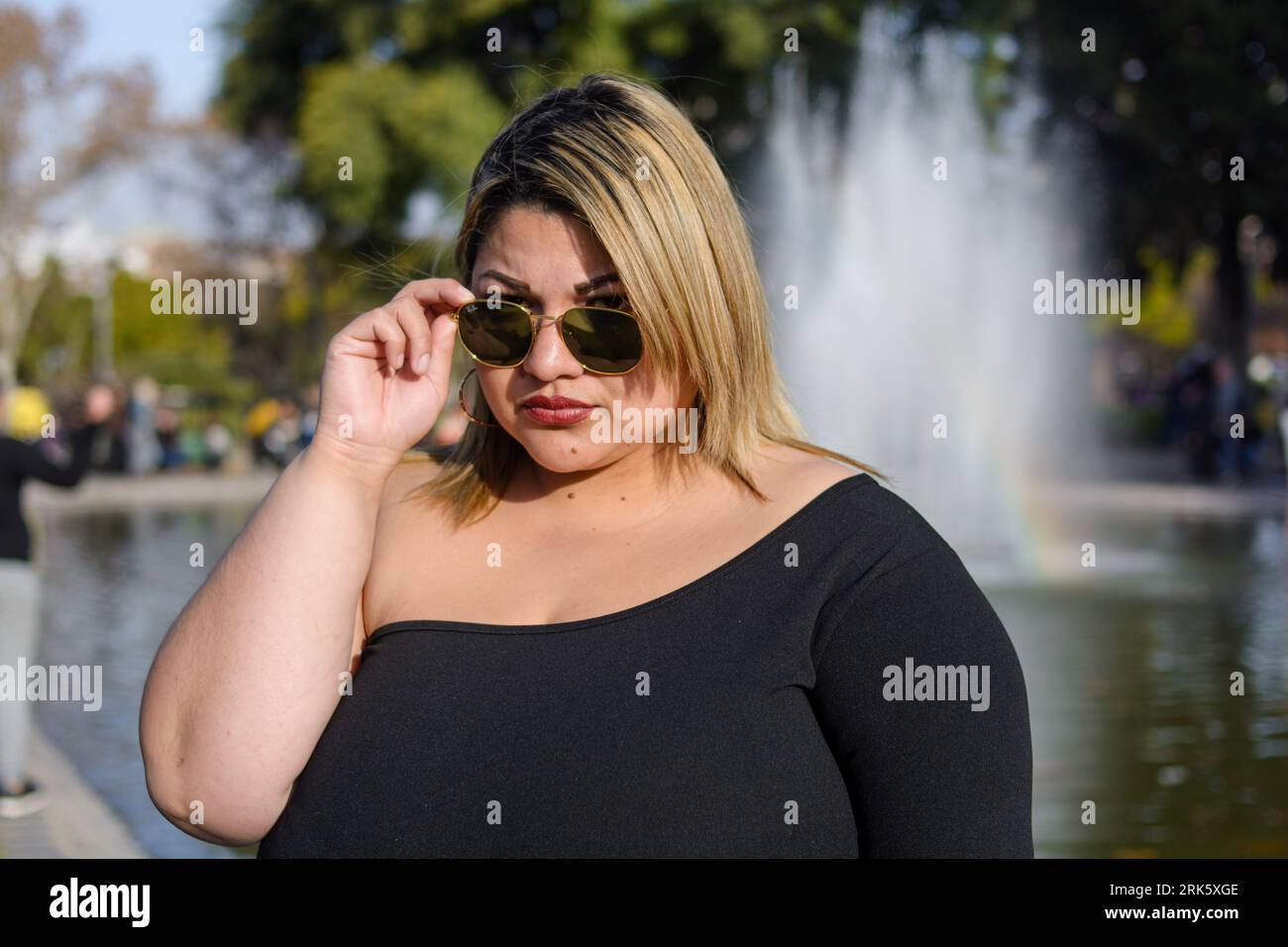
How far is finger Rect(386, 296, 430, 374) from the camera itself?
2012mm

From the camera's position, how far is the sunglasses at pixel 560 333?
1951mm

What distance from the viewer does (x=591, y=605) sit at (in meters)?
1.91

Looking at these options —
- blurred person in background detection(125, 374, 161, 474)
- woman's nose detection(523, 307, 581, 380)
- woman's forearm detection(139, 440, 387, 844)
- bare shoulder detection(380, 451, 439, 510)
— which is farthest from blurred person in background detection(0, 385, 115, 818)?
blurred person in background detection(125, 374, 161, 474)

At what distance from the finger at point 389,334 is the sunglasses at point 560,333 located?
3.3 inches

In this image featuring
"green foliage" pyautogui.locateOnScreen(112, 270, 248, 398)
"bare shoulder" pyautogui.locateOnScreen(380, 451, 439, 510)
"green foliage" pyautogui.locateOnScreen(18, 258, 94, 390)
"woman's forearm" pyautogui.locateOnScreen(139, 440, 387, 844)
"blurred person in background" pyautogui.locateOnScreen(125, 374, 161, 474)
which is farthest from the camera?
"green foliage" pyautogui.locateOnScreen(18, 258, 94, 390)

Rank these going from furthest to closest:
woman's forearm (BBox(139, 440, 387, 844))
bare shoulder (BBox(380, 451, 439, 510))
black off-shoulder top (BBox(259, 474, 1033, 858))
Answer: bare shoulder (BBox(380, 451, 439, 510)) < woman's forearm (BBox(139, 440, 387, 844)) < black off-shoulder top (BBox(259, 474, 1033, 858))

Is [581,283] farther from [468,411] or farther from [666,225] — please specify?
[468,411]

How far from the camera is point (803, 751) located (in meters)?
1.80

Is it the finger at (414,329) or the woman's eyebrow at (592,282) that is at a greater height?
the woman's eyebrow at (592,282)

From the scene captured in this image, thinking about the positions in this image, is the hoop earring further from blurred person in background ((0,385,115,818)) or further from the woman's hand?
blurred person in background ((0,385,115,818))

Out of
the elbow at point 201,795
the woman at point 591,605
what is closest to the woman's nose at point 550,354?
the woman at point 591,605

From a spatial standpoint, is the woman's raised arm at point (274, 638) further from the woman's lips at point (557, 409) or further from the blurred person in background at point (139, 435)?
the blurred person in background at point (139, 435)
